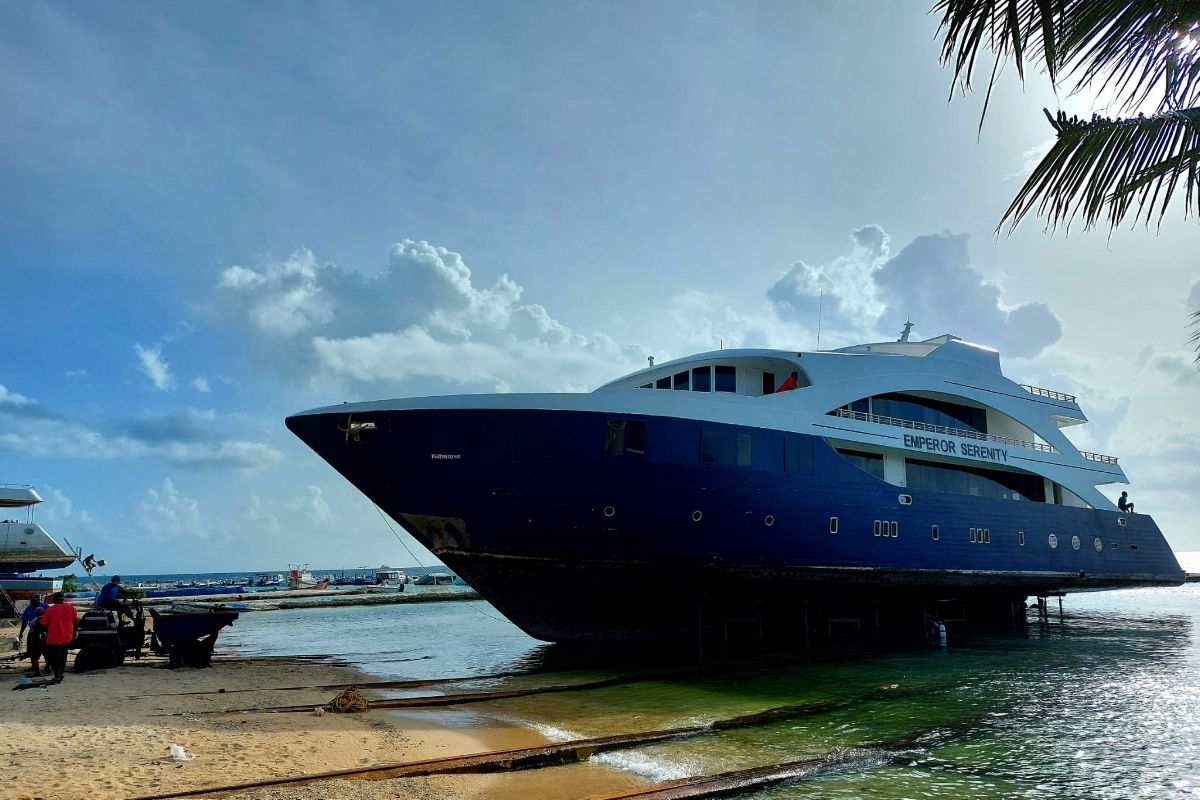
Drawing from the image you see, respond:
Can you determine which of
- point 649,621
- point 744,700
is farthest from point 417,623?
point 744,700

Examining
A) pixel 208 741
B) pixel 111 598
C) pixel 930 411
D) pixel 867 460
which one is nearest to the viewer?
pixel 208 741

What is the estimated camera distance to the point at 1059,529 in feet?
73.8

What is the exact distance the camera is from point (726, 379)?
18.5 meters

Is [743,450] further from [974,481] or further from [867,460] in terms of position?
[974,481]

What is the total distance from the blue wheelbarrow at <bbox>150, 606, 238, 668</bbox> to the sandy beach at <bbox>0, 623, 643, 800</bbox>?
163 centimetres

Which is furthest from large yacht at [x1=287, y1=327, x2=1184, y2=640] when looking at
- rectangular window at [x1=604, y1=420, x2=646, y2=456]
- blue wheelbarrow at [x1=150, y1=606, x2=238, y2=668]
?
blue wheelbarrow at [x1=150, y1=606, x2=238, y2=668]

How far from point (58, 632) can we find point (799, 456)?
44.7 feet

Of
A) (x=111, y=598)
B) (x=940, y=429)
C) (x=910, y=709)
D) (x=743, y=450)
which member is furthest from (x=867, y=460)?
(x=111, y=598)

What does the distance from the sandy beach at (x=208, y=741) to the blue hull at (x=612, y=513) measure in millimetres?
3844

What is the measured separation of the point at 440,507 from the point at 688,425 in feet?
16.8

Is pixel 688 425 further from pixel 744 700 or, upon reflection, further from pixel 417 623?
pixel 417 623

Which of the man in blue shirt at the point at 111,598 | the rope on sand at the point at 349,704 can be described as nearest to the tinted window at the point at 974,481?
the rope on sand at the point at 349,704

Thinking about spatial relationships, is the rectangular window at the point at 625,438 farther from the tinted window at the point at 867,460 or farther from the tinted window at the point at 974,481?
the tinted window at the point at 974,481

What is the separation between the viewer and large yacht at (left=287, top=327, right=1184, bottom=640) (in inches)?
588
